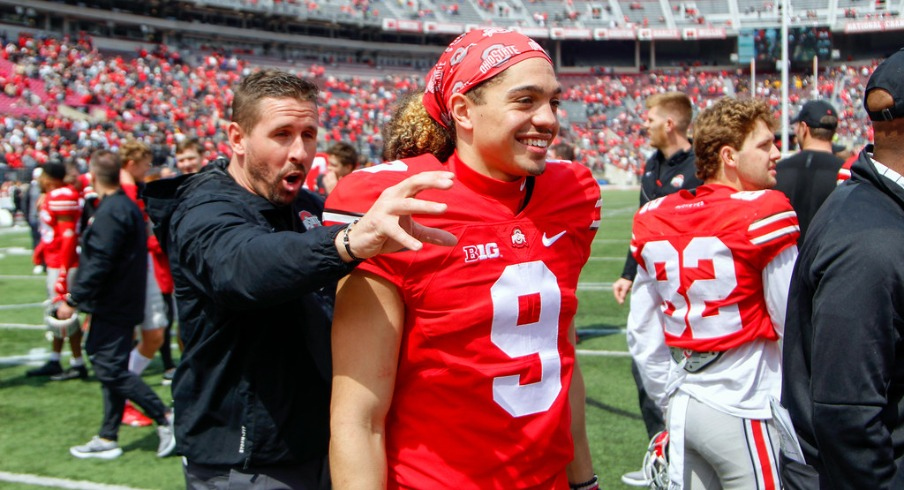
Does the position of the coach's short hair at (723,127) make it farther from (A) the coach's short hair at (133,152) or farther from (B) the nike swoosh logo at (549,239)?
(A) the coach's short hair at (133,152)

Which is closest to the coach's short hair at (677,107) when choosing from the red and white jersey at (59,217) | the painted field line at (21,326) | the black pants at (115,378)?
the black pants at (115,378)

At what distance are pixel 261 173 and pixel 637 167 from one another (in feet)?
127

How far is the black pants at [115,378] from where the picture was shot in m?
5.22

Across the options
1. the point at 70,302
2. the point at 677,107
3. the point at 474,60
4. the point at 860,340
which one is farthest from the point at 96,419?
the point at 860,340

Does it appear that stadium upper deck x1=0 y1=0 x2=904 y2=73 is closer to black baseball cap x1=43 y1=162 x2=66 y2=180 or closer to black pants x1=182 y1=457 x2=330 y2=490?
black baseball cap x1=43 y1=162 x2=66 y2=180

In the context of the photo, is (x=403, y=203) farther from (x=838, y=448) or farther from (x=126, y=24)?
(x=126, y=24)

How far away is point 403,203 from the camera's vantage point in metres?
1.61

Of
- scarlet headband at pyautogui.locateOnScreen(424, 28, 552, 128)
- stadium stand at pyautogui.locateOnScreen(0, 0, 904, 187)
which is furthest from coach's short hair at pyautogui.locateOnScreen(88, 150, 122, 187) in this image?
stadium stand at pyautogui.locateOnScreen(0, 0, 904, 187)

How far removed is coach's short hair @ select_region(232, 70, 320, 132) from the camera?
2463 mm

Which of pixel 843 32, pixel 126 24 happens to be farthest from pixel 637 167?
pixel 126 24

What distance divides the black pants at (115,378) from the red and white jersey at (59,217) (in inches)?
84.5

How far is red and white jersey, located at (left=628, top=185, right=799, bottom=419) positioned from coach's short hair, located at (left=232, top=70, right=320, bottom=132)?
4.96 feet

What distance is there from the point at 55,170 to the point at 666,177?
18.1ft

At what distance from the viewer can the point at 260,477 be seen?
94.0 inches
